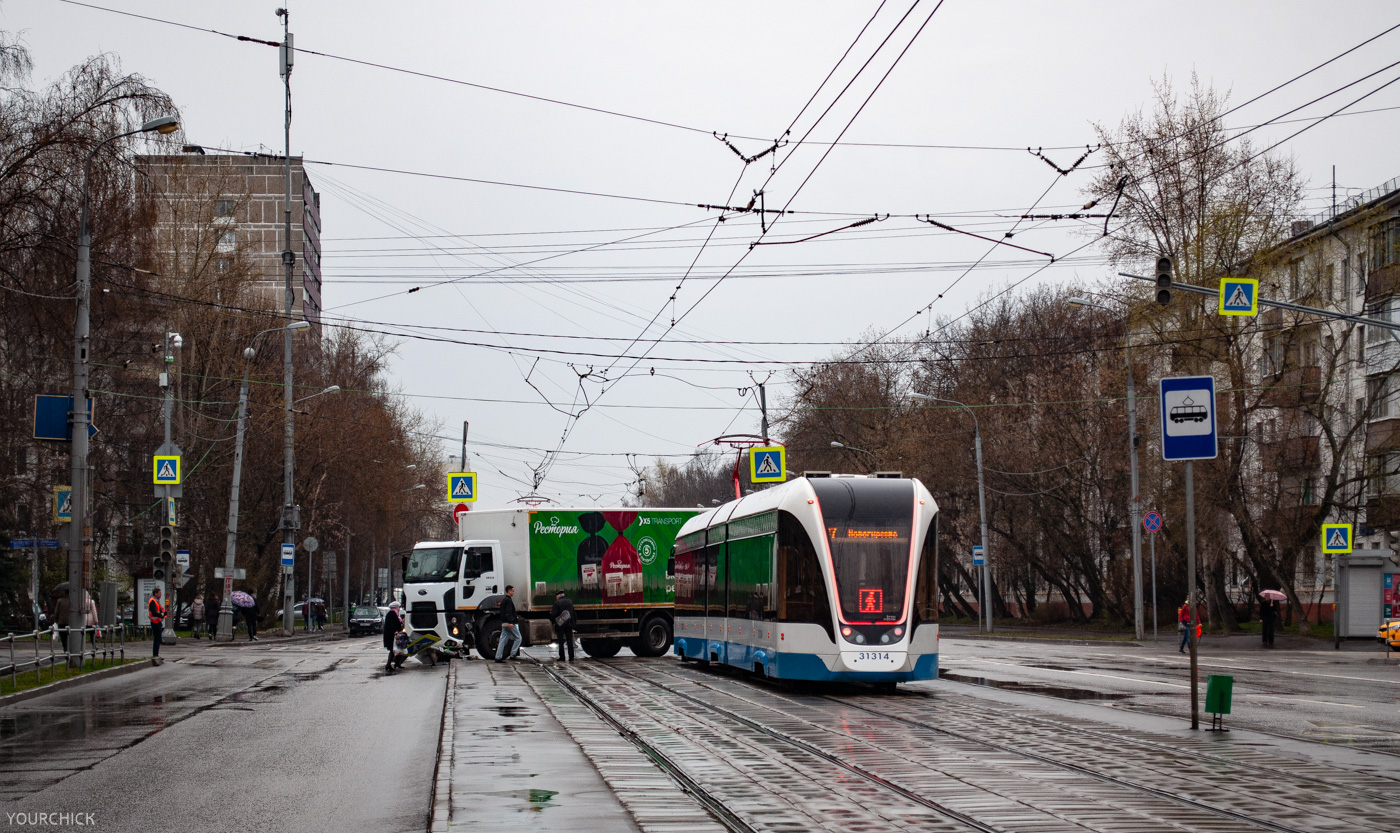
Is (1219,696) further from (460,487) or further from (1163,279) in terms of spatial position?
(460,487)

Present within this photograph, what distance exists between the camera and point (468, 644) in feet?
112

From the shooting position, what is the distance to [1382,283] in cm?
4359

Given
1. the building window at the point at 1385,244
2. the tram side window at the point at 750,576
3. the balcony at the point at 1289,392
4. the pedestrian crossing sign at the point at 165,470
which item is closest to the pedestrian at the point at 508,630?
the tram side window at the point at 750,576

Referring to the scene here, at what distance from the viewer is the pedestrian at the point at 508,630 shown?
31109 millimetres

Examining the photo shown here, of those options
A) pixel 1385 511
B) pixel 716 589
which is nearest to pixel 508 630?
pixel 716 589

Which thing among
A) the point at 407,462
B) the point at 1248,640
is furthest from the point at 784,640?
the point at 407,462

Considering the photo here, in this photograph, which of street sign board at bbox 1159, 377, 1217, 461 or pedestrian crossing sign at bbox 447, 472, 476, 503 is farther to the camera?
pedestrian crossing sign at bbox 447, 472, 476, 503

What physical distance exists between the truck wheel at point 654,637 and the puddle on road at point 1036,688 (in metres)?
10.4

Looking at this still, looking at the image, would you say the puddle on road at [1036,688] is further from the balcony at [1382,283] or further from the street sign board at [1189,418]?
the balcony at [1382,283]

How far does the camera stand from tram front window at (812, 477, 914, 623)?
19688mm

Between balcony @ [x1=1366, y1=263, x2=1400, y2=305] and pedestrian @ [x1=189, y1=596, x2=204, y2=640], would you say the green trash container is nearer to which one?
balcony @ [x1=1366, y1=263, x2=1400, y2=305]

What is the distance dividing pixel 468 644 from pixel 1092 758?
2371 centimetres

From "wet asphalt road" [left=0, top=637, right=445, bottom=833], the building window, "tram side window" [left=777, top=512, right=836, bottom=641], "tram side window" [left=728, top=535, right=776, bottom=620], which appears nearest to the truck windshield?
"wet asphalt road" [left=0, top=637, right=445, bottom=833]

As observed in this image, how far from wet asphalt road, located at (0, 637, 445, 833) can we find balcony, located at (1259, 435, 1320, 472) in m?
29.2
